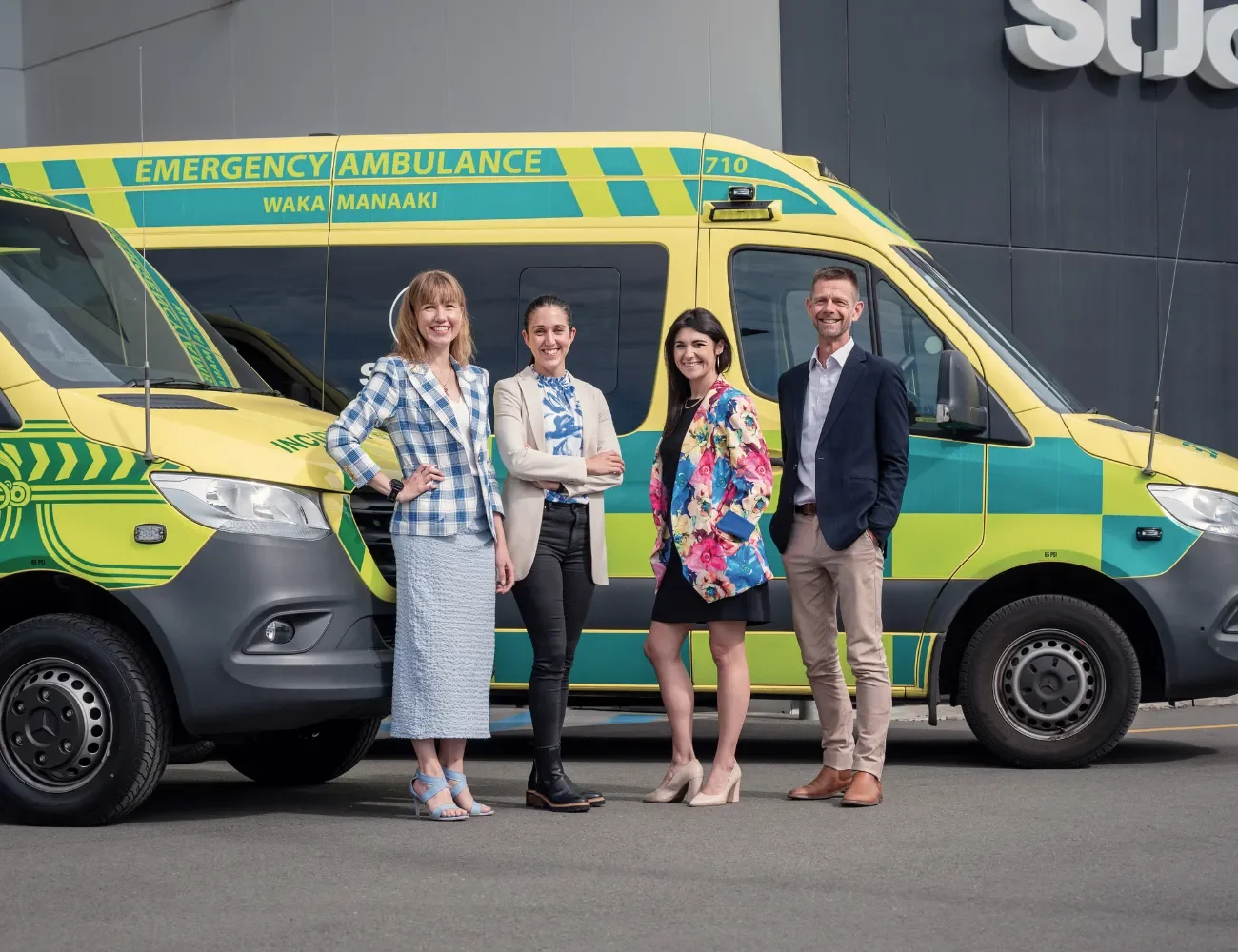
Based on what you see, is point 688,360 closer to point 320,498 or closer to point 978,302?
point 320,498

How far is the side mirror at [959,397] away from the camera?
750 centimetres

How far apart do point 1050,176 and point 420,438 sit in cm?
1132

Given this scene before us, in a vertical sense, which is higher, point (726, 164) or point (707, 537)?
point (726, 164)

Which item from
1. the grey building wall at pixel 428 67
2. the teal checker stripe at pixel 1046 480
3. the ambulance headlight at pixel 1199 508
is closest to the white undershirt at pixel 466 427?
the teal checker stripe at pixel 1046 480

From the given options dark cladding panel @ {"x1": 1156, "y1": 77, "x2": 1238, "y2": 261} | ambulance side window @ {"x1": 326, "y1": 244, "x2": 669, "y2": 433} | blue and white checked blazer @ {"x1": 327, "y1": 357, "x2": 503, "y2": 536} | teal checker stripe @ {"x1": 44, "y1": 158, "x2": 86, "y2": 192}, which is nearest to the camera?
blue and white checked blazer @ {"x1": 327, "y1": 357, "x2": 503, "y2": 536}

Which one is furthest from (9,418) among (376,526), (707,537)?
(707,537)

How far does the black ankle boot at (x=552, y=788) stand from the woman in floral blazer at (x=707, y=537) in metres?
0.39

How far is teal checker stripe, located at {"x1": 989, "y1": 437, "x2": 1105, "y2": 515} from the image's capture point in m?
7.69

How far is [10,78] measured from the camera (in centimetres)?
2180

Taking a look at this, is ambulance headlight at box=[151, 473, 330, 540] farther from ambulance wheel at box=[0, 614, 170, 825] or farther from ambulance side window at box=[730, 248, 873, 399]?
ambulance side window at box=[730, 248, 873, 399]

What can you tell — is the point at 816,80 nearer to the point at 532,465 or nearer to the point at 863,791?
the point at 532,465

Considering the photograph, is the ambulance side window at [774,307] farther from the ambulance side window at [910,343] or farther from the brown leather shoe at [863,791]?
the brown leather shoe at [863,791]

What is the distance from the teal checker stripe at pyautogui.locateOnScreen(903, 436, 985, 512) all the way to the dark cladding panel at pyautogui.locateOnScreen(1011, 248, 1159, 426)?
29.8ft

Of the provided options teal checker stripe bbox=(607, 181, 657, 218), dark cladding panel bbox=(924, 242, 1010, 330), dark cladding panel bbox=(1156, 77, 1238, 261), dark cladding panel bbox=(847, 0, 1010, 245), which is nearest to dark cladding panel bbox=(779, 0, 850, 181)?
dark cladding panel bbox=(847, 0, 1010, 245)
